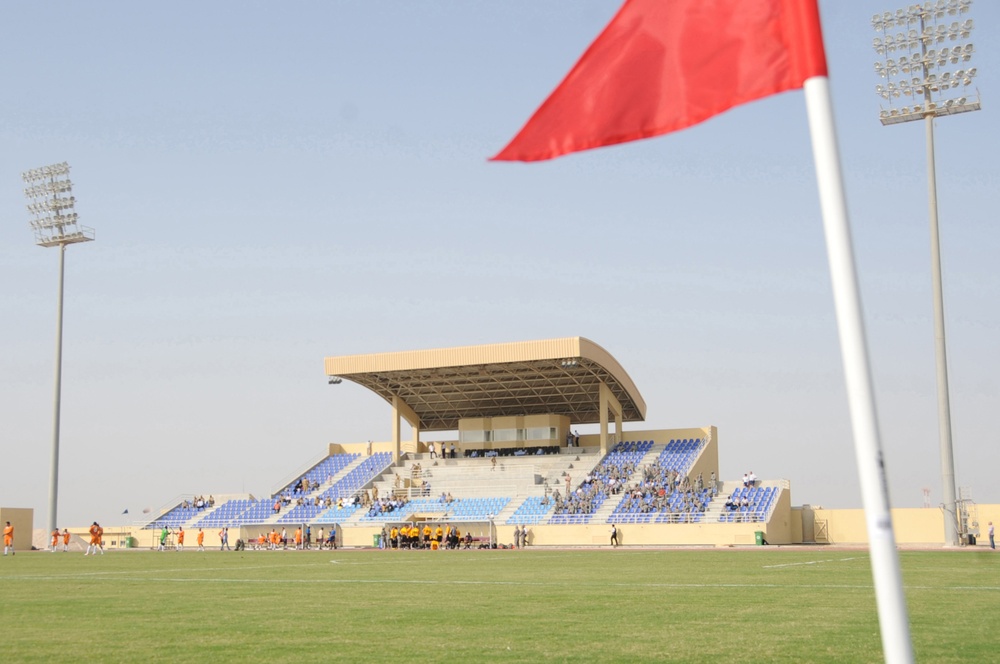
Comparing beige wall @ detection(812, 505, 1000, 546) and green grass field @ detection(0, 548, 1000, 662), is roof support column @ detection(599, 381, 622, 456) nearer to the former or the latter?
beige wall @ detection(812, 505, 1000, 546)

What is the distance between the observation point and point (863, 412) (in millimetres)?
3797

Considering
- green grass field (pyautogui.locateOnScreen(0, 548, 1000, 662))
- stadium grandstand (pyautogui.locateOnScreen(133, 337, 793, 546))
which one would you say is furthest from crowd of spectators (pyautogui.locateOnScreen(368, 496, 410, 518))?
green grass field (pyautogui.locateOnScreen(0, 548, 1000, 662))

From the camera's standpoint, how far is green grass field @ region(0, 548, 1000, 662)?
11.4 meters

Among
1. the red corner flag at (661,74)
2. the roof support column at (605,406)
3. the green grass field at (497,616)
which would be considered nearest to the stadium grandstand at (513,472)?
the roof support column at (605,406)

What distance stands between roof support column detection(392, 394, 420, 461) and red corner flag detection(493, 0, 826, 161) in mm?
67329

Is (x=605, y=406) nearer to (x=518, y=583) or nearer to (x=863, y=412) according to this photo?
(x=518, y=583)

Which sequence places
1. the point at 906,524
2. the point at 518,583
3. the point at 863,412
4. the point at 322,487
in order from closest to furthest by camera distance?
the point at 863,412
the point at 518,583
the point at 906,524
the point at 322,487

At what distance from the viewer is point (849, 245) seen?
12.9 feet

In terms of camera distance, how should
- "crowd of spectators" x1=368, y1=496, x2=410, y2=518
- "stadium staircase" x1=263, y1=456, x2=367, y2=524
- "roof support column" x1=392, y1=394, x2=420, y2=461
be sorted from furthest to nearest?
1. "roof support column" x1=392, y1=394, x2=420, y2=461
2. "stadium staircase" x1=263, y1=456, x2=367, y2=524
3. "crowd of spectators" x1=368, y1=496, x2=410, y2=518

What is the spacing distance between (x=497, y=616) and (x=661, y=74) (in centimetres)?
1118

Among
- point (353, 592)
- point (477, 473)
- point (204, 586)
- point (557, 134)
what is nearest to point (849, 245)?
point (557, 134)

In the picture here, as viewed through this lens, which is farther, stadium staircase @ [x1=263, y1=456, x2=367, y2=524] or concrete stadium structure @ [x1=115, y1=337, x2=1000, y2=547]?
stadium staircase @ [x1=263, y1=456, x2=367, y2=524]

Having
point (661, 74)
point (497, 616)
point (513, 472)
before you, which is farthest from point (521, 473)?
point (661, 74)

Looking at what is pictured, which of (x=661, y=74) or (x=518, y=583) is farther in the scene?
(x=518, y=583)
